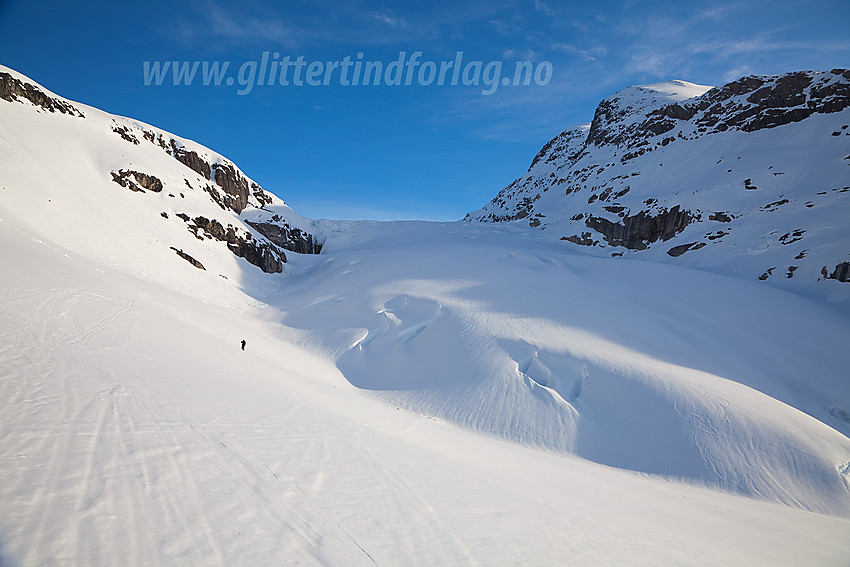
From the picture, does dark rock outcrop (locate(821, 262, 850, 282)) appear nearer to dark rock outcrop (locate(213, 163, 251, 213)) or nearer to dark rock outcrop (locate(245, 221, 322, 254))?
dark rock outcrop (locate(245, 221, 322, 254))

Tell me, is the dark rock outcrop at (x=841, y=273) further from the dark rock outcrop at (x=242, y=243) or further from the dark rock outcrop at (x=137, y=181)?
the dark rock outcrop at (x=137, y=181)

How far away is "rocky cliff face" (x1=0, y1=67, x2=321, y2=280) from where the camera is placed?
26438 mm

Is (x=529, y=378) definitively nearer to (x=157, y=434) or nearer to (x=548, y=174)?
(x=157, y=434)

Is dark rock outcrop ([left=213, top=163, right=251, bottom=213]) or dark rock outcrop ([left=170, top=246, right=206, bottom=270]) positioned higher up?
dark rock outcrop ([left=213, top=163, right=251, bottom=213])

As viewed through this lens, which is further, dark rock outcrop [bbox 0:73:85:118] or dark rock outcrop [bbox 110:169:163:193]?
dark rock outcrop [bbox 110:169:163:193]

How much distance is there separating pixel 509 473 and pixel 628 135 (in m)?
78.6

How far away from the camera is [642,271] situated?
2464 centimetres

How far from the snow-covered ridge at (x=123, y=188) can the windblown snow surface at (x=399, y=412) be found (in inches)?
13.3

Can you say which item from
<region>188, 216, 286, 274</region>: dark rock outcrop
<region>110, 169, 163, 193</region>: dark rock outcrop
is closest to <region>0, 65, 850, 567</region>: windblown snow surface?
<region>110, 169, 163, 193</region>: dark rock outcrop

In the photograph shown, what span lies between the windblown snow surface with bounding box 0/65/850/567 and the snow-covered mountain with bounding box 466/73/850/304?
689 centimetres

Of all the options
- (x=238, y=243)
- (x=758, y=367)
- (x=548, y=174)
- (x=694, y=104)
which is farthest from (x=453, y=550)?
(x=548, y=174)

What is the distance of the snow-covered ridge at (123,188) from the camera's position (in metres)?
20.2

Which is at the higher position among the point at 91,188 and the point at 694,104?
the point at 694,104

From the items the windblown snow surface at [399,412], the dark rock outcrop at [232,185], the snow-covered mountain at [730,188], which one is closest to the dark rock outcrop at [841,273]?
the snow-covered mountain at [730,188]
